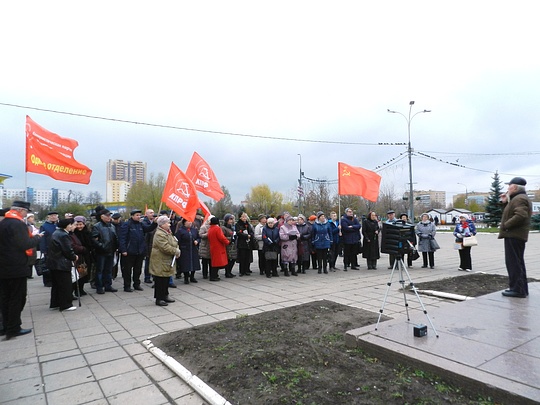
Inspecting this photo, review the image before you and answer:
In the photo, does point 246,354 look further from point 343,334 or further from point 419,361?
point 419,361

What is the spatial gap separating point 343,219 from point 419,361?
28.1 feet

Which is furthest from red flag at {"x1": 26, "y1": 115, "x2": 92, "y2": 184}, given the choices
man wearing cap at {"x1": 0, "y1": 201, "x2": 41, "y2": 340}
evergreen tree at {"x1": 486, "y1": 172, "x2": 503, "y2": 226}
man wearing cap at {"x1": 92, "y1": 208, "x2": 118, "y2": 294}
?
evergreen tree at {"x1": 486, "y1": 172, "x2": 503, "y2": 226}

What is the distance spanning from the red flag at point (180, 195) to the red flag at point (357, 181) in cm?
548

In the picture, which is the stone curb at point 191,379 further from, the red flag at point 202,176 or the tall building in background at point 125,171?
the tall building in background at point 125,171

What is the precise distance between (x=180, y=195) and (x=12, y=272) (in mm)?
4559

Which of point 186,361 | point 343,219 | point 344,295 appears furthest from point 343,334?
point 343,219

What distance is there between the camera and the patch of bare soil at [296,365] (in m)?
3.21

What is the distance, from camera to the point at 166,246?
7.14 m

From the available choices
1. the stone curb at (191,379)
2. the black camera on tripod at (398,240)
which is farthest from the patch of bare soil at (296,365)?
the black camera on tripod at (398,240)

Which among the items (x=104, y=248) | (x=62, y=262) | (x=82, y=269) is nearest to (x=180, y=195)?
(x=104, y=248)

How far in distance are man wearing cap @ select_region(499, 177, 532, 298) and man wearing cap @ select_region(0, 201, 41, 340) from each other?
8319mm

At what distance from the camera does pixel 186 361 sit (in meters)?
4.19

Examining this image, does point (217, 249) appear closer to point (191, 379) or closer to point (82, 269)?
point (82, 269)

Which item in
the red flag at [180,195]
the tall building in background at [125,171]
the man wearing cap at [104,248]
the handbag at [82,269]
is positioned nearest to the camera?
the handbag at [82,269]
